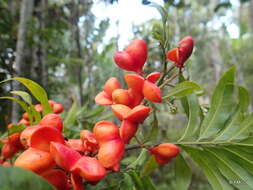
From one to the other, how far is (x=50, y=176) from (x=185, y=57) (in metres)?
0.40

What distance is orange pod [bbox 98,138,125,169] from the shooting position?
0.55 metres

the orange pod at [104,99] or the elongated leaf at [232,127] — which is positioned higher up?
the orange pod at [104,99]

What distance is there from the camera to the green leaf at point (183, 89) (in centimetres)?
67

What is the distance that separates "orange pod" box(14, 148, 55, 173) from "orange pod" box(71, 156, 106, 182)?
0.16 feet

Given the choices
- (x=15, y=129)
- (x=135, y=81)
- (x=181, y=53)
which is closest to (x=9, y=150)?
(x=15, y=129)

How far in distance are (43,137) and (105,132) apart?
122 millimetres

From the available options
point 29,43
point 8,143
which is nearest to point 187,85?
point 8,143

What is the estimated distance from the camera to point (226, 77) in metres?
0.71

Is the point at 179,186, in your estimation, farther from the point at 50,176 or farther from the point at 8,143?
the point at 8,143

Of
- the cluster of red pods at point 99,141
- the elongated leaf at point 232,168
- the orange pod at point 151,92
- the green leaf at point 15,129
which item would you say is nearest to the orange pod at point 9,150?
the green leaf at point 15,129

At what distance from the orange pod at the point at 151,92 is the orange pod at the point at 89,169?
0.18 metres

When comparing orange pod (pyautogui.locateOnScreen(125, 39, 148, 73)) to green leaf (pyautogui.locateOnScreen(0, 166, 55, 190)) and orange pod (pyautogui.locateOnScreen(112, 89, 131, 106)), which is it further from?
green leaf (pyautogui.locateOnScreen(0, 166, 55, 190))

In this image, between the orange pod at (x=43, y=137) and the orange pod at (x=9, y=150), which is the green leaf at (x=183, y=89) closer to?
the orange pod at (x=43, y=137)

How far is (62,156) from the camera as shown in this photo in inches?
20.0
